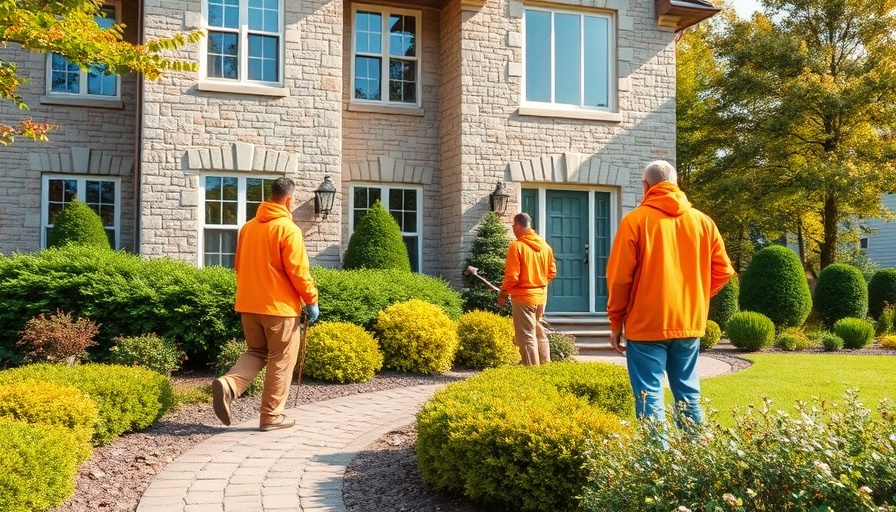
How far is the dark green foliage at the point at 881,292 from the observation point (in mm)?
18125

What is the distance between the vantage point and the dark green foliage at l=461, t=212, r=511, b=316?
41.4ft

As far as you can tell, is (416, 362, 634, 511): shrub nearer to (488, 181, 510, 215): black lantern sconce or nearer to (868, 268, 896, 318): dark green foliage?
(488, 181, 510, 215): black lantern sconce

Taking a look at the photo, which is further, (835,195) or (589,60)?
(835,195)

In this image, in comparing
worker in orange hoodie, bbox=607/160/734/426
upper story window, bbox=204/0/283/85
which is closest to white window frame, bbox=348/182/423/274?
upper story window, bbox=204/0/283/85

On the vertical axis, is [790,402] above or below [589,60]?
below

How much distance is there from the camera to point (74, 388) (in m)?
5.57

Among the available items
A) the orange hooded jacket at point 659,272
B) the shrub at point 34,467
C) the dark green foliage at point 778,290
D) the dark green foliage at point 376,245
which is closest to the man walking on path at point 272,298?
the shrub at point 34,467

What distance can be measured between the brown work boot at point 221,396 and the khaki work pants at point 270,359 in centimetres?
9

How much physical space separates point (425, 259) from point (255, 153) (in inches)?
144

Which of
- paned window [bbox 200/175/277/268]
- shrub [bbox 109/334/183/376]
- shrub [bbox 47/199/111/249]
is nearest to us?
shrub [bbox 109/334/183/376]

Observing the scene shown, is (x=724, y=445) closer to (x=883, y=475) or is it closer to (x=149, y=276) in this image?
(x=883, y=475)

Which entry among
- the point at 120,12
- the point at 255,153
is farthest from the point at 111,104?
the point at 255,153

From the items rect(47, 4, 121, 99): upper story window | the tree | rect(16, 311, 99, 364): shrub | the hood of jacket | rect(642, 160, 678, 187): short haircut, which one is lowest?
rect(16, 311, 99, 364): shrub

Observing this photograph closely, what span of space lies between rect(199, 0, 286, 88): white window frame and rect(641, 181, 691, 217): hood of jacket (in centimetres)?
900
